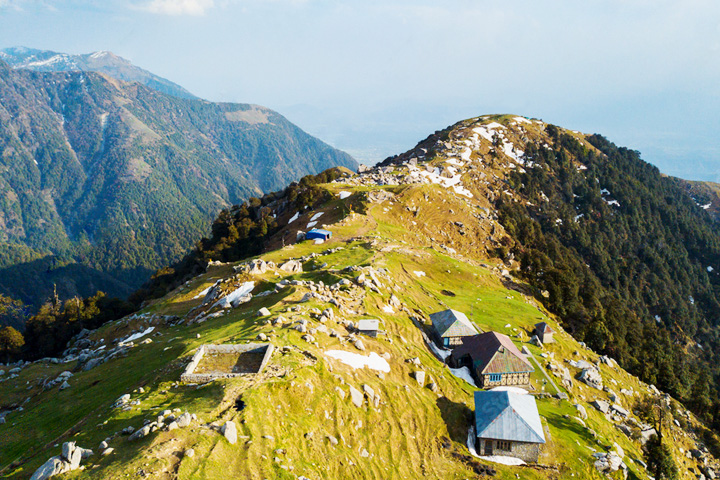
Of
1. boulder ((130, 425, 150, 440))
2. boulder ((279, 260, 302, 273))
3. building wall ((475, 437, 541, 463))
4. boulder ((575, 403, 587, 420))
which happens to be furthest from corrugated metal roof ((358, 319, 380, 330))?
boulder ((575, 403, 587, 420))

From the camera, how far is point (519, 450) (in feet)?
109

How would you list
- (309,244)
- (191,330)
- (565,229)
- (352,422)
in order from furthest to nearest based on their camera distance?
(565,229)
(309,244)
(191,330)
(352,422)

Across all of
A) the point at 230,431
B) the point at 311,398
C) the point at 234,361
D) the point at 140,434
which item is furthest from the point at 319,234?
the point at 140,434

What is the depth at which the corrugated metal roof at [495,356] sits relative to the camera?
146 feet

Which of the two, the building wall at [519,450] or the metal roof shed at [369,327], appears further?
the metal roof shed at [369,327]

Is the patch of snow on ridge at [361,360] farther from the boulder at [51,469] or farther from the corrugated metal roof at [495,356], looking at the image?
the boulder at [51,469]

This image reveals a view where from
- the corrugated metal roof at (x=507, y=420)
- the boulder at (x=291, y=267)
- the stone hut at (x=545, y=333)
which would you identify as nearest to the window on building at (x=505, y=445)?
the corrugated metal roof at (x=507, y=420)

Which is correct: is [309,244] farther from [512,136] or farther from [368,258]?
[512,136]

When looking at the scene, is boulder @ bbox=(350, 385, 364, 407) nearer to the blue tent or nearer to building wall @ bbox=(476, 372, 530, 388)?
building wall @ bbox=(476, 372, 530, 388)

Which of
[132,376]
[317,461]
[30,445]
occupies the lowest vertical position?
[30,445]

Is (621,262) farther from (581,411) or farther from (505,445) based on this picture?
(505,445)

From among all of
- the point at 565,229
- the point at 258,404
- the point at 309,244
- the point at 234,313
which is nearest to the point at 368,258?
the point at 309,244

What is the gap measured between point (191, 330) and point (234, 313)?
Answer: 16.0 feet

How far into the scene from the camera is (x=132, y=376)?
107 ft
